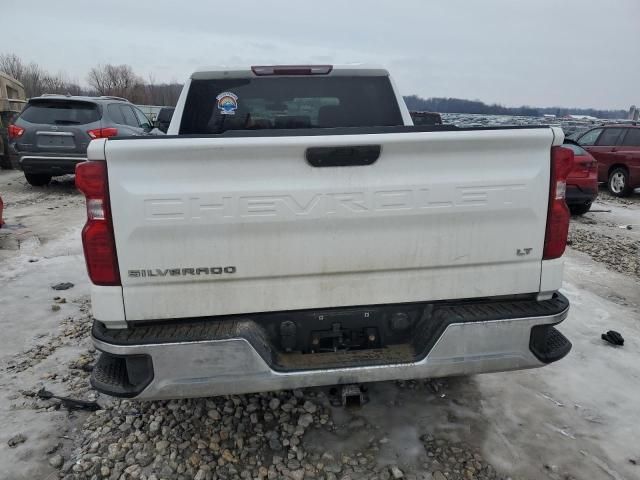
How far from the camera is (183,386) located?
226 centimetres

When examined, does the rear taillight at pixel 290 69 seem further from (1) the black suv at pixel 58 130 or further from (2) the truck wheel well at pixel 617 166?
(2) the truck wheel well at pixel 617 166

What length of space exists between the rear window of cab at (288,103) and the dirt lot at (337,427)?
2.11 meters

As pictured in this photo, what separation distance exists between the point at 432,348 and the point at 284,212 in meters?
1.00

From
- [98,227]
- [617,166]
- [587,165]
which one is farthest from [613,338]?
[617,166]

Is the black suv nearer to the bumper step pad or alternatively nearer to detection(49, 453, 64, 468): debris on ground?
detection(49, 453, 64, 468): debris on ground

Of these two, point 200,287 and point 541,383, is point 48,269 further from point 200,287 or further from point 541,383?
point 541,383

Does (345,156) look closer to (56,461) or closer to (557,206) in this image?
(557,206)

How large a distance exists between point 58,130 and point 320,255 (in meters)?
9.66

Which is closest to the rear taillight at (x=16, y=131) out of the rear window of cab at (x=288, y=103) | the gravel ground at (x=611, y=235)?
the rear window of cab at (x=288, y=103)

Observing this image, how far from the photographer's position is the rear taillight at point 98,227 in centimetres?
209

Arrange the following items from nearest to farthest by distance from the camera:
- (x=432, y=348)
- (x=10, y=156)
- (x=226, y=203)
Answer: (x=226, y=203)
(x=432, y=348)
(x=10, y=156)

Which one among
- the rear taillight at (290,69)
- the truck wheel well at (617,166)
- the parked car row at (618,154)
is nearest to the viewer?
the rear taillight at (290,69)

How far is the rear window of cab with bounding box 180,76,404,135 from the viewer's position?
12.5 feet

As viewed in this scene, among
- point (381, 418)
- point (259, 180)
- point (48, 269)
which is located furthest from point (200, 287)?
point (48, 269)
